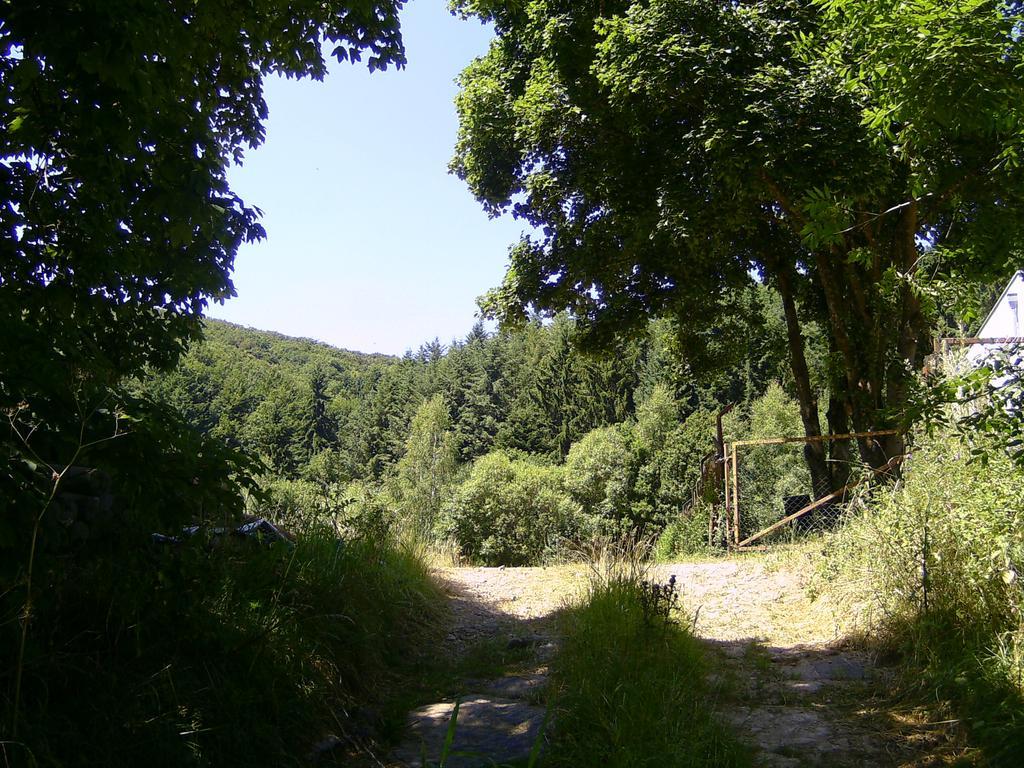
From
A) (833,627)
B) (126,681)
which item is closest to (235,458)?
(126,681)

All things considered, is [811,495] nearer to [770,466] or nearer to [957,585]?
[957,585]

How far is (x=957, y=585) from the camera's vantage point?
454cm

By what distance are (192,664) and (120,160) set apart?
2.29m

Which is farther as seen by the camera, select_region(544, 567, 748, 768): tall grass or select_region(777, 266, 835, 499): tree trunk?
select_region(777, 266, 835, 499): tree trunk

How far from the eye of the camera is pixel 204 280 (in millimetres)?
4090

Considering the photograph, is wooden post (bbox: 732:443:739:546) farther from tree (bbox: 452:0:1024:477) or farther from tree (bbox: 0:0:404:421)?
tree (bbox: 0:0:404:421)

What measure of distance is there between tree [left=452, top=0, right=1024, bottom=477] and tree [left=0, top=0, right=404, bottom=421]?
94.9 inches

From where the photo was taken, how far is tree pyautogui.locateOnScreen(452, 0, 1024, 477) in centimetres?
708

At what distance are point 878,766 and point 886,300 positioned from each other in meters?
8.31

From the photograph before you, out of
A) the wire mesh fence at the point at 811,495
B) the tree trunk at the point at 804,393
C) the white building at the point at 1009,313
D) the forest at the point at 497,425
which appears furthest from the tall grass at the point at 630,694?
the white building at the point at 1009,313

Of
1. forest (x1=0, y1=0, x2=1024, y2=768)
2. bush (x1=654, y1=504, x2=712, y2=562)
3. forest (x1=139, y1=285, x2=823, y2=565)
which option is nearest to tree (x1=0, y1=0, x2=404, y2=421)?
forest (x1=0, y1=0, x2=1024, y2=768)

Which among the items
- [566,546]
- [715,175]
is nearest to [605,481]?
[566,546]

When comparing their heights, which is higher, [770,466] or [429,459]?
[429,459]

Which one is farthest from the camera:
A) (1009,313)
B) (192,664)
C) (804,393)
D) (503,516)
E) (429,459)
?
(429,459)
